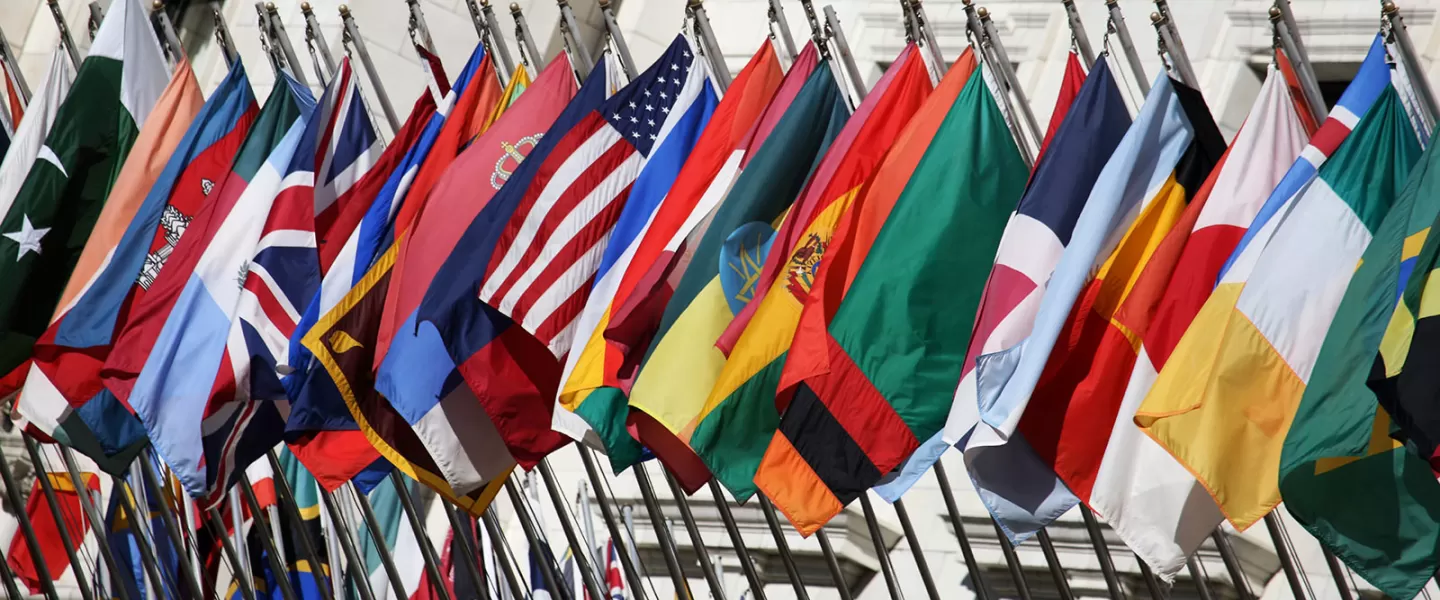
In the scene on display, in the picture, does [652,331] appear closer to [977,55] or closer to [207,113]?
[977,55]

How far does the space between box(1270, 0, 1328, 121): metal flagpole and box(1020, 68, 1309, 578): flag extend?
0.16m

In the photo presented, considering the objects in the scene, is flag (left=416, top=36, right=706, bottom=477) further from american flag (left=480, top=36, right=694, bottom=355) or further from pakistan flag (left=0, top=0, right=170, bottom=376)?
pakistan flag (left=0, top=0, right=170, bottom=376)

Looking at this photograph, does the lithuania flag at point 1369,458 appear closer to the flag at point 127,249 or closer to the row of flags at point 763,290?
the row of flags at point 763,290

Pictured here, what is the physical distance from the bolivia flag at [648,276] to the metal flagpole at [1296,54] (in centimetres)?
328

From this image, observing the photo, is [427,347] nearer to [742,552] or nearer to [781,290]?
[781,290]

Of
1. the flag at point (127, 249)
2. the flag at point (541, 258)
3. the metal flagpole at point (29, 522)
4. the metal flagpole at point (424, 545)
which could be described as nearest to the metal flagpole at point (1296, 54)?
the flag at point (541, 258)

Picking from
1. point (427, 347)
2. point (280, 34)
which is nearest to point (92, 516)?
point (280, 34)

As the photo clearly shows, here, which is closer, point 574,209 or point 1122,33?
point 1122,33

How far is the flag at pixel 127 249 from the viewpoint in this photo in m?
15.5

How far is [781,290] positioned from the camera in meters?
12.7

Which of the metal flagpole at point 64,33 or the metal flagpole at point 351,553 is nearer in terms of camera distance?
the metal flagpole at point 351,553

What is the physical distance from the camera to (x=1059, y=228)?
12242mm

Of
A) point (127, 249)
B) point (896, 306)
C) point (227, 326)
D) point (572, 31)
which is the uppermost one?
point (572, 31)

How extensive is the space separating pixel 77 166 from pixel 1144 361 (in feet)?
28.8
